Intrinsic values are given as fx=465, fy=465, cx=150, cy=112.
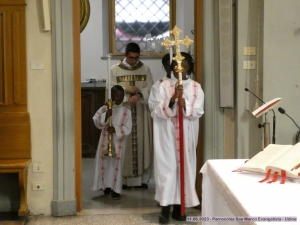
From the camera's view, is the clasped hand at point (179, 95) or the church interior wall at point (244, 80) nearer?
the clasped hand at point (179, 95)

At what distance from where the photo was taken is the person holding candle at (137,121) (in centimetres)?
519

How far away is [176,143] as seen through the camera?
384 cm

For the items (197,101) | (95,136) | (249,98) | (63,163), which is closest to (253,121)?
(249,98)

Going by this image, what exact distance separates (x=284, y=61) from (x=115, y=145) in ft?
6.45

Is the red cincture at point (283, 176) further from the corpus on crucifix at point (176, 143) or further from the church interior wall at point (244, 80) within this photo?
the church interior wall at point (244, 80)

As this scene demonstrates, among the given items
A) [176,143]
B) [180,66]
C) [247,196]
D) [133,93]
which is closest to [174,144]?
[176,143]

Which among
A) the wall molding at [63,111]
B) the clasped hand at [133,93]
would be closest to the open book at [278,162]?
the wall molding at [63,111]

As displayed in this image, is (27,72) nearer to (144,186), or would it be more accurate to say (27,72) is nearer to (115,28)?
(144,186)

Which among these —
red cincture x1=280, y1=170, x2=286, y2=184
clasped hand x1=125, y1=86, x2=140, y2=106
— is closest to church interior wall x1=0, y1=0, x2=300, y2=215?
clasped hand x1=125, y1=86, x2=140, y2=106

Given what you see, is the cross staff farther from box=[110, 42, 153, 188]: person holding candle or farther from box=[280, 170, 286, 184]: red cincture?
box=[280, 170, 286, 184]: red cincture

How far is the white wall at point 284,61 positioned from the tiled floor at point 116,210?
112 centimetres

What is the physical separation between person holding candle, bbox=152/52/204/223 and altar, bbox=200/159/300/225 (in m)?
1.60

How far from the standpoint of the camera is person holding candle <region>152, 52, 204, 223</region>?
3791mm

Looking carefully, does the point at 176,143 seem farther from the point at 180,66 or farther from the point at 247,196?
the point at 247,196
